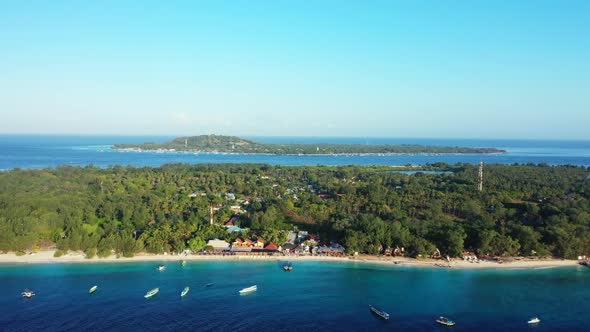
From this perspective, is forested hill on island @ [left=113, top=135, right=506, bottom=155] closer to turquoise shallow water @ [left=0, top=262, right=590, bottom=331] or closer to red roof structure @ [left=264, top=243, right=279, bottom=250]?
red roof structure @ [left=264, top=243, right=279, bottom=250]

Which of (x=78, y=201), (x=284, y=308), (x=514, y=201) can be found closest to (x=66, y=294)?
(x=284, y=308)

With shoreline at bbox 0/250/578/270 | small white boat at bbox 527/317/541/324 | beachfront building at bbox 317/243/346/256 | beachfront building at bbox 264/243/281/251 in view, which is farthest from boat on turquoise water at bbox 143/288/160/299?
small white boat at bbox 527/317/541/324

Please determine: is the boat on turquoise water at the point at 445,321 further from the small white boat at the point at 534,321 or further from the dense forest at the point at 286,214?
the dense forest at the point at 286,214

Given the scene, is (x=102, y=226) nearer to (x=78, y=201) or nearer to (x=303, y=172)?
(x=78, y=201)

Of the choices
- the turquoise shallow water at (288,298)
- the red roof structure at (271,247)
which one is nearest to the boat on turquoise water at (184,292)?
the turquoise shallow water at (288,298)

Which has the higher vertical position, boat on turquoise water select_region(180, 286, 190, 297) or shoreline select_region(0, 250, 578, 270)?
shoreline select_region(0, 250, 578, 270)
